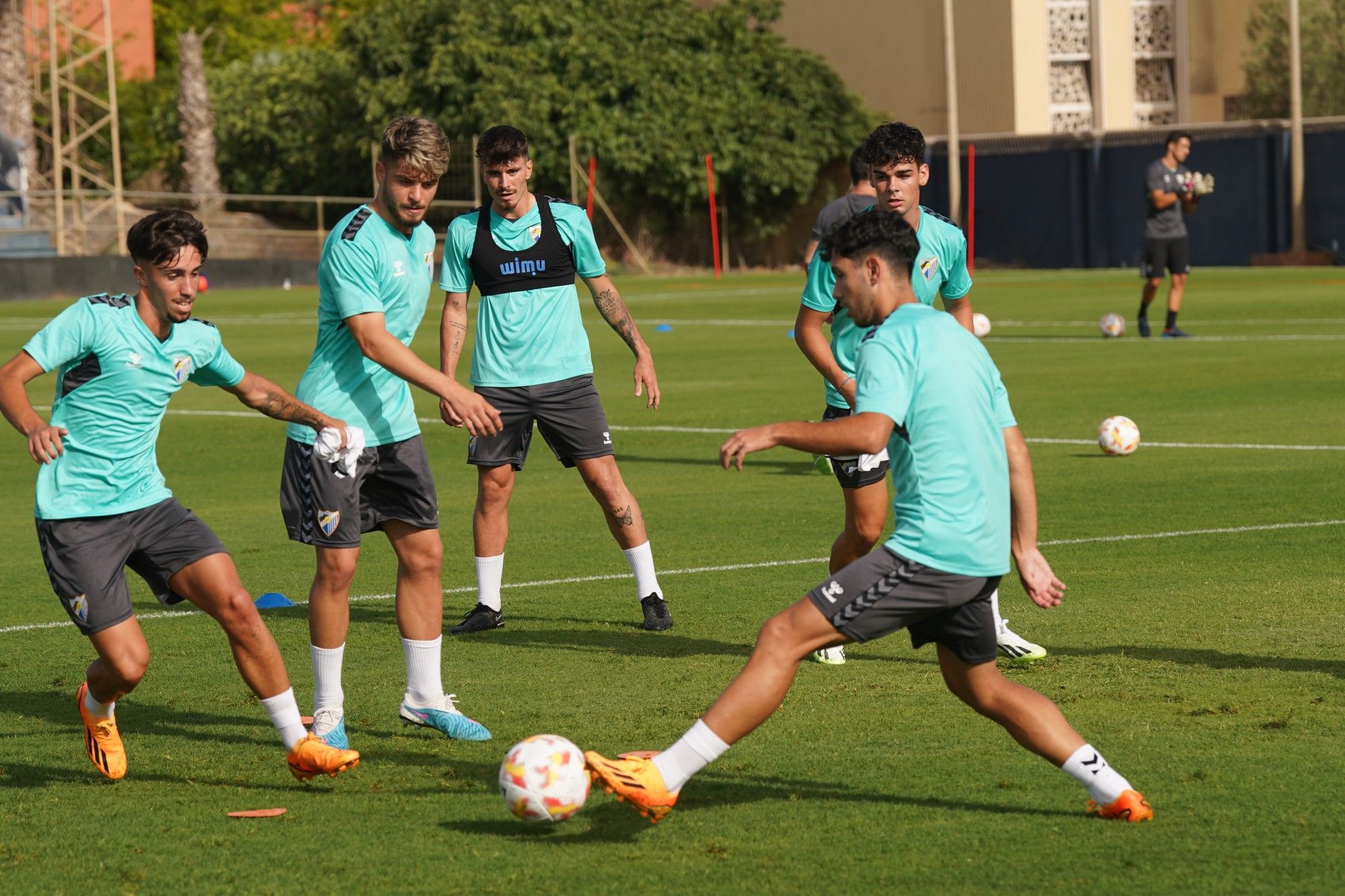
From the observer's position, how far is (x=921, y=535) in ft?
17.1

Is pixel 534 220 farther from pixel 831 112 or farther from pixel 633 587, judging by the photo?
pixel 831 112

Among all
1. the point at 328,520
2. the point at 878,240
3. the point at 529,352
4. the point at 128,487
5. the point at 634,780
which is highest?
the point at 878,240

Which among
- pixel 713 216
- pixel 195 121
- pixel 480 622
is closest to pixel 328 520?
pixel 480 622

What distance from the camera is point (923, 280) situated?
812 centimetres

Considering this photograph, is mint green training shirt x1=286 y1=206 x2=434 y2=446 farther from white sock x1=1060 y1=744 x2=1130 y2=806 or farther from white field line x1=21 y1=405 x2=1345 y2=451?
white field line x1=21 y1=405 x2=1345 y2=451

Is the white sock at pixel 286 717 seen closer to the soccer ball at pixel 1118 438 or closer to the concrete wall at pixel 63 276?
the soccer ball at pixel 1118 438

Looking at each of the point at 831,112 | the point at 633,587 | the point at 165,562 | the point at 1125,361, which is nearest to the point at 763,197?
the point at 831,112

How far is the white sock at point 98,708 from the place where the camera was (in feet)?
20.4

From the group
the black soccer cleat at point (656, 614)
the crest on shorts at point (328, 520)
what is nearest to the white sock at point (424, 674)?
the crest on shorts at point (328, 520)

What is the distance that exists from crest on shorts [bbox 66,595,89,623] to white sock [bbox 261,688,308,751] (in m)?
0.63

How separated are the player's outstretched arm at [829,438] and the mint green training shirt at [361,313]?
1.91 m

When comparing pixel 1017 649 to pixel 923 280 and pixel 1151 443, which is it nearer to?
pixel 923 280

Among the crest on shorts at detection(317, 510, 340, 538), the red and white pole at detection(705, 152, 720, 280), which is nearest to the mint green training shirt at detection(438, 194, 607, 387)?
the crest on shorts at detection(317, 510, 340, 538)

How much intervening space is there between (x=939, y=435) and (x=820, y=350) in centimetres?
273
